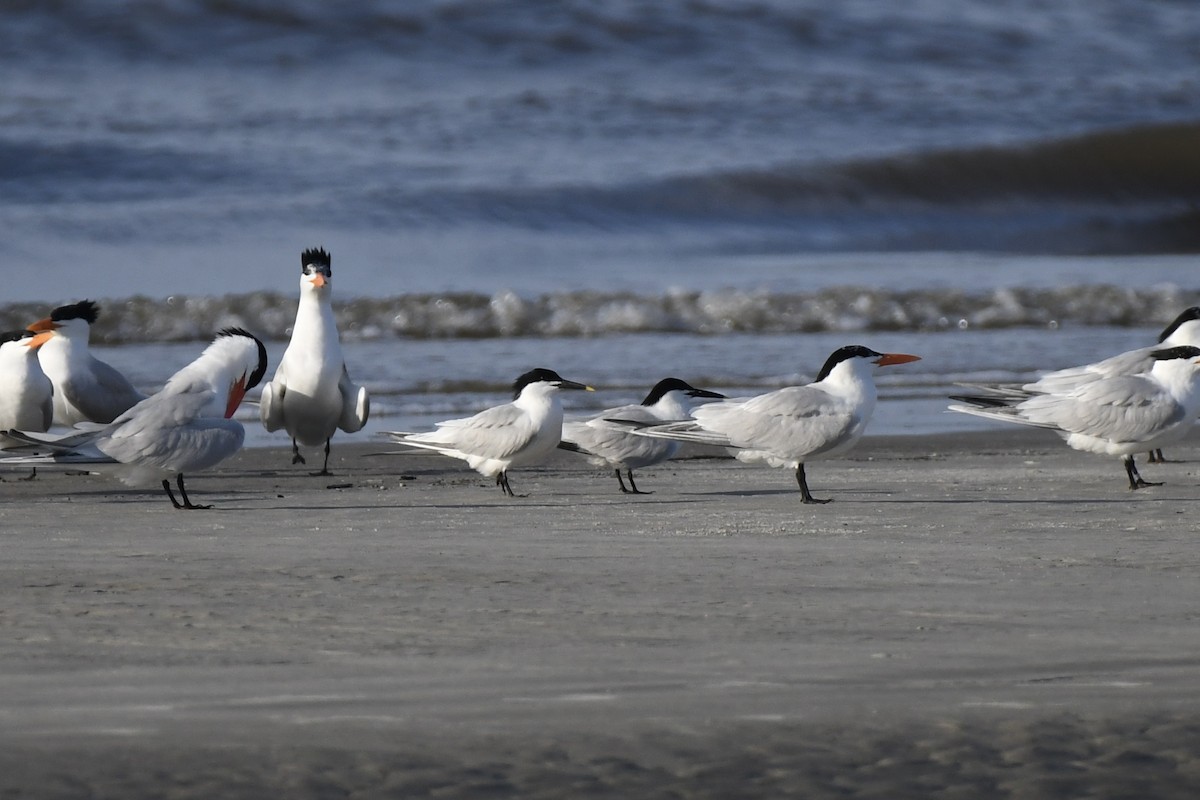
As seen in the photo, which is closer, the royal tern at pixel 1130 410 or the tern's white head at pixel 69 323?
the royal tern at pixel 1130 410

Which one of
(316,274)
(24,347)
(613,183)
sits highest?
(613,183)

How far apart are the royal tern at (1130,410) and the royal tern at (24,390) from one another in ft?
11.9

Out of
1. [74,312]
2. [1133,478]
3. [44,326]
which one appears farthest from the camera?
[74,312]

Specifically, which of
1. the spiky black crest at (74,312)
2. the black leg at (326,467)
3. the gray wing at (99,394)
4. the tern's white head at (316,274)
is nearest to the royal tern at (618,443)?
the black leg at (326,467)

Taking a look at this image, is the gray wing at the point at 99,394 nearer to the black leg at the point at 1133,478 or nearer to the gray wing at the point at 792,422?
the gray wing at the point at 792,422

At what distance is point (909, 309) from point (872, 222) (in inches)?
246

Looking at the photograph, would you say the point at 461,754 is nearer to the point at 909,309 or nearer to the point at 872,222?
the point at 909,309

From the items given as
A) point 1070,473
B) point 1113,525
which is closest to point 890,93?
point 1070,473

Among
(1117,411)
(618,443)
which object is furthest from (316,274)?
(1117,411)

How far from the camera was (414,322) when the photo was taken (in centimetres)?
1228

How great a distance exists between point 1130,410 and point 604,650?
324 centimetres

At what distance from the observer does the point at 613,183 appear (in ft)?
59.8

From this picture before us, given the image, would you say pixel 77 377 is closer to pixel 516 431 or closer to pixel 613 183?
pixel 516 431

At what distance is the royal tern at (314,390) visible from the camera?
6.92m
